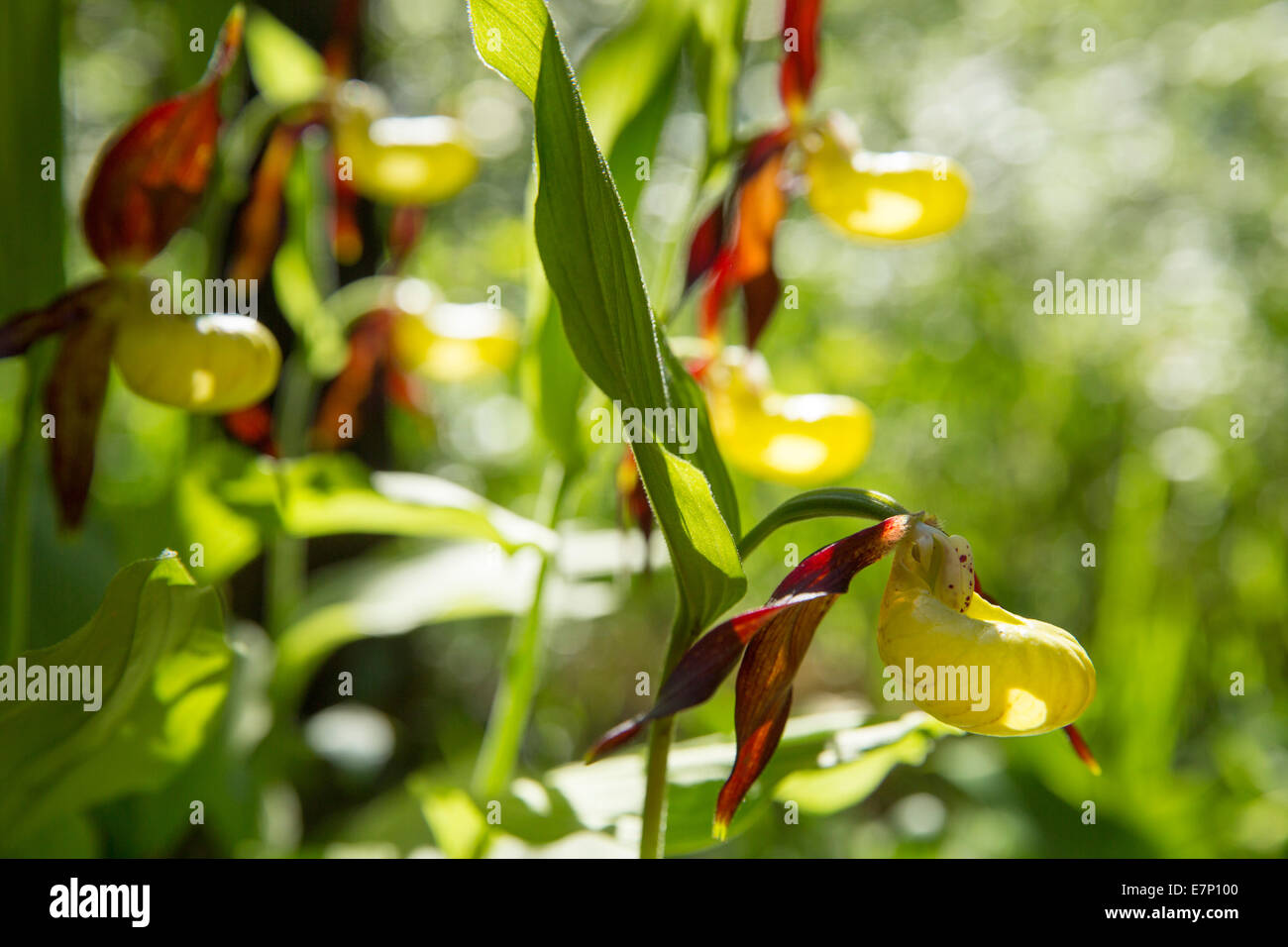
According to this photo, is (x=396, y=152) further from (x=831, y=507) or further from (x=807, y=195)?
(x=831, y=507)

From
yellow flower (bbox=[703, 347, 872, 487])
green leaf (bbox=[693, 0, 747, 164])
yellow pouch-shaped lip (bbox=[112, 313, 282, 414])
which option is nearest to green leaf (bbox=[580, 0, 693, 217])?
green leaf (bbox=[693, 0, 747, 164])

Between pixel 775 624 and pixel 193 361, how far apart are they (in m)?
0.57

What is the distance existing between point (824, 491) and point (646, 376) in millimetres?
129

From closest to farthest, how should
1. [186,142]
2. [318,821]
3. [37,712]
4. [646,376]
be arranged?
[646,376] → [37,712] → [186,142] → [318,821]

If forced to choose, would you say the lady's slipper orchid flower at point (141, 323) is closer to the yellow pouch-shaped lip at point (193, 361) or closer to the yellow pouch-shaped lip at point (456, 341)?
the yellow pouch-shaped lip at point (193, 361)

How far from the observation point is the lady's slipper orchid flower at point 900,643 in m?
0.53

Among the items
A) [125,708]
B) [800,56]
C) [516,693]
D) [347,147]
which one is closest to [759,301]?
[800,56]

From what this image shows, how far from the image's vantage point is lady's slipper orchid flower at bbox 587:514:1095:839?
0.53m

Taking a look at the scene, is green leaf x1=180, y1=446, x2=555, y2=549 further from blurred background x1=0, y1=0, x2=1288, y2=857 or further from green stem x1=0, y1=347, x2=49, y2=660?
green stem x1=0, y1=347, x2=49, y2=660

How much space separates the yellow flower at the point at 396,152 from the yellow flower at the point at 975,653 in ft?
3.01

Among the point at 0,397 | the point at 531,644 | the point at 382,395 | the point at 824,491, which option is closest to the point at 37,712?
the point at 531,644

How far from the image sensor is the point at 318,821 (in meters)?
1.88

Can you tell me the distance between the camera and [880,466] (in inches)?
101

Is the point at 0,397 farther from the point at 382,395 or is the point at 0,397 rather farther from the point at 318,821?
the point at 318,821
